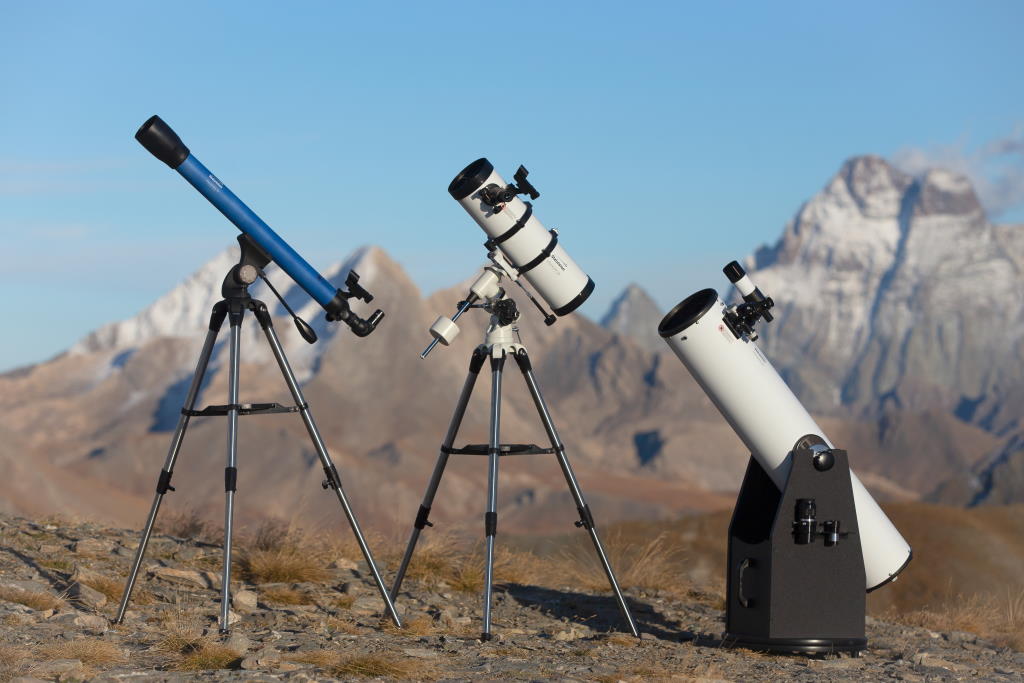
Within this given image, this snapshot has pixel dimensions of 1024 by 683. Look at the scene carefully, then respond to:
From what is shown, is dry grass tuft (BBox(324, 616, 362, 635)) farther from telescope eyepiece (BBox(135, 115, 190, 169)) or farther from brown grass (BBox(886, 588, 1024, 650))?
brown grass (BBox(886, 588, 1024, 650))

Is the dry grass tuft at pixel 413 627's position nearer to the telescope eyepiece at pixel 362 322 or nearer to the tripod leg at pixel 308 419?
the tripod leg at pixel 308 419

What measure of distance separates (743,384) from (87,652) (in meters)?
4.82

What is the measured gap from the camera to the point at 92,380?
19262cm

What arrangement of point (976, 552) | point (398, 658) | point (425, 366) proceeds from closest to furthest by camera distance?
point (398, 658), point (976, 552), point (425, 366)

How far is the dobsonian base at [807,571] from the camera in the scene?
8969mm

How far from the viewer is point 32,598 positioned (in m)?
9.15

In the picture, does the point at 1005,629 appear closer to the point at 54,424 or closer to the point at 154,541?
the point at 154,541

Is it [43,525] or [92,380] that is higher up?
[92,380]

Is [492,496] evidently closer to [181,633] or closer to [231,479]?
[231,479]

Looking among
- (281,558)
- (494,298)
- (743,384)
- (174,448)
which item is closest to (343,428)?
(281,558)

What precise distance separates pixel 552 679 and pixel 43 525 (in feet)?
23.1

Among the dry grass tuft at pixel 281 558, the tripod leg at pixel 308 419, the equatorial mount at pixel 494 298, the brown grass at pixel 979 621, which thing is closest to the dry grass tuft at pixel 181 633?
the tripod leg at pixel 308 419

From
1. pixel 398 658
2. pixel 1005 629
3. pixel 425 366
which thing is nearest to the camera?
pixel 398 658

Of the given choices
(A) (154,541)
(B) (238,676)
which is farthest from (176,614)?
(A) (154,541)
